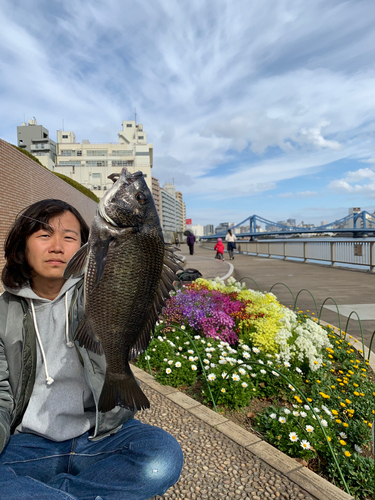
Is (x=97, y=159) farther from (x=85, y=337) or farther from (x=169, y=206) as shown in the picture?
(x=85, y=337)

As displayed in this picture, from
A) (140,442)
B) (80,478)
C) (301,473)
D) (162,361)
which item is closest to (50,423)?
(80,478)

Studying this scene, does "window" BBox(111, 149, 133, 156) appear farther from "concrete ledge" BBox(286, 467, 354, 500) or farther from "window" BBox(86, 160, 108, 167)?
"concrete ledge" BBox(286, 467, 354, 500)

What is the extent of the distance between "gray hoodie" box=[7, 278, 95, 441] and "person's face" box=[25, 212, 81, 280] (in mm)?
120

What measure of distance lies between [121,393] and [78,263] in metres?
0.62

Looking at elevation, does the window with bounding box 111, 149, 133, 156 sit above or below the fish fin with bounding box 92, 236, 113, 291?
above

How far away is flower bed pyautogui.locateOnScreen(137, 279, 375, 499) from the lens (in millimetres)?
2545

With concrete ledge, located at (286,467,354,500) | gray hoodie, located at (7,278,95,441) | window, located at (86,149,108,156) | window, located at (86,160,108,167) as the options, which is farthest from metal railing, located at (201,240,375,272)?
window, located at (86,149,108,156)

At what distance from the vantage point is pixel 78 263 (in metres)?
1.24

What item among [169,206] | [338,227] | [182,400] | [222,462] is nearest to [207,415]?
[182,400]

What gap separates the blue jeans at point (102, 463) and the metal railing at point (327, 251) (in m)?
13.0

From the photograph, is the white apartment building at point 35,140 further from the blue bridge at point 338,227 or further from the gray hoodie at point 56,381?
the gray hoodie at point 56,381

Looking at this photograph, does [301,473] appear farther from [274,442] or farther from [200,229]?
[200,229]

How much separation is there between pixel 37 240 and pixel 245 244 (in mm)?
25654

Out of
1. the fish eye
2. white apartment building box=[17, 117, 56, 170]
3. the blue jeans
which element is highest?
white apartment building box=[17, 117, 56, 170]
